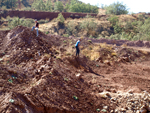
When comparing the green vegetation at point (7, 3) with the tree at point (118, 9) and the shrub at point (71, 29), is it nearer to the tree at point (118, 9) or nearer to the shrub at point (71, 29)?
the shrub at point (71, 29)

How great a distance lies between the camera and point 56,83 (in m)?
6.23

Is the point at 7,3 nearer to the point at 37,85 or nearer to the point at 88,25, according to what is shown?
the point at 88,25

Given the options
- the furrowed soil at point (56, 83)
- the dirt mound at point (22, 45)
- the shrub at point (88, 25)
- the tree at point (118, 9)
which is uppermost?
the tree at point (118, 9)

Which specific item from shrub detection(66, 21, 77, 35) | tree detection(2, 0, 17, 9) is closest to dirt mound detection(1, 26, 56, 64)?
shrub detection(66, 21, 77, 35)

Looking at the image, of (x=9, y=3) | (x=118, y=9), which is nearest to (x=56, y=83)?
(x=9, y=3)

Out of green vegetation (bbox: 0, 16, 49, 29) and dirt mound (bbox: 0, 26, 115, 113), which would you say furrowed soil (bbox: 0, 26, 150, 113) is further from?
green vegetation (bbox: 0, 16, 49, 29)

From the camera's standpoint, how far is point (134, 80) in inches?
368

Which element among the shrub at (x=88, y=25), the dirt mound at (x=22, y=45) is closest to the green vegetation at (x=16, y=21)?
the shrub at (x=88, y=25)

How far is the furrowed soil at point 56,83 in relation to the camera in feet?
15.6

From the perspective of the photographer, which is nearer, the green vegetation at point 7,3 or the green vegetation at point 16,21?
the green vegetation at point 16,21

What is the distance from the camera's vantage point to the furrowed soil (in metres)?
4.75

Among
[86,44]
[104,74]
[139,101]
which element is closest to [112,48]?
[86,44]

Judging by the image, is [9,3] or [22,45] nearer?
[22,45]

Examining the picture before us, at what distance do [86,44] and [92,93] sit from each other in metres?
7.62
